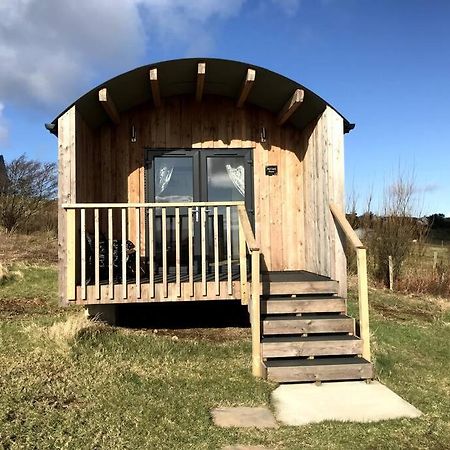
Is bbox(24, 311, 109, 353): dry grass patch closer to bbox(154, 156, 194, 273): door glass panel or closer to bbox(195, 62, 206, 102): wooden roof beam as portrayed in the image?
bbox(154, 156, 194, 273): door glass panel

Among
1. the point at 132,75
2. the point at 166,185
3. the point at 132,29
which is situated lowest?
the point at 166,185

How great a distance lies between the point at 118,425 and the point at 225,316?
4.32m

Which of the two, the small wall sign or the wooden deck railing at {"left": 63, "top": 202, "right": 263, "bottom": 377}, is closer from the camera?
the wooden deck railing at {"left": 63, "top": 202, "right": 263, "bottom": 377}

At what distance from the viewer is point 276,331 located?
4965mm

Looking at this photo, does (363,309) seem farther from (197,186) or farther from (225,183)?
(197,186)

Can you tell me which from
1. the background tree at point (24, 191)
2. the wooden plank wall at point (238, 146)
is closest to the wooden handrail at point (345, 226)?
the wooden plank wall at point (238, 146)

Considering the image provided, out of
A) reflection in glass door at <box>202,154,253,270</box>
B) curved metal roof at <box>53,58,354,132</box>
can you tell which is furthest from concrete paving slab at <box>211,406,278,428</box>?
curved metal roof at <box>53,58,354,132</box>

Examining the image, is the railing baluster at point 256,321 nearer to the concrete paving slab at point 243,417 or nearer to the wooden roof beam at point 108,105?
the concrete paving slab at point 243,417

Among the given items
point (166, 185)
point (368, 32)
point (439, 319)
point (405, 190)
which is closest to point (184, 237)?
point (166, 185)

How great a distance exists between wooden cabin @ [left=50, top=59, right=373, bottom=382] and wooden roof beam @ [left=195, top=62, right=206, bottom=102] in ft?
0.09

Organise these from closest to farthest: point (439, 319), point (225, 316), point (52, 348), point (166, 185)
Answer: point (52, 348), point (166, 185), point (225, 316), point (439, 319)

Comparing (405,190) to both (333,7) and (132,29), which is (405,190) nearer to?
(333,7)

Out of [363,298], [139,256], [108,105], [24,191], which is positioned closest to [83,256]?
[139,256]

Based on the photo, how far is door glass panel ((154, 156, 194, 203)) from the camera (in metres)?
6.85
